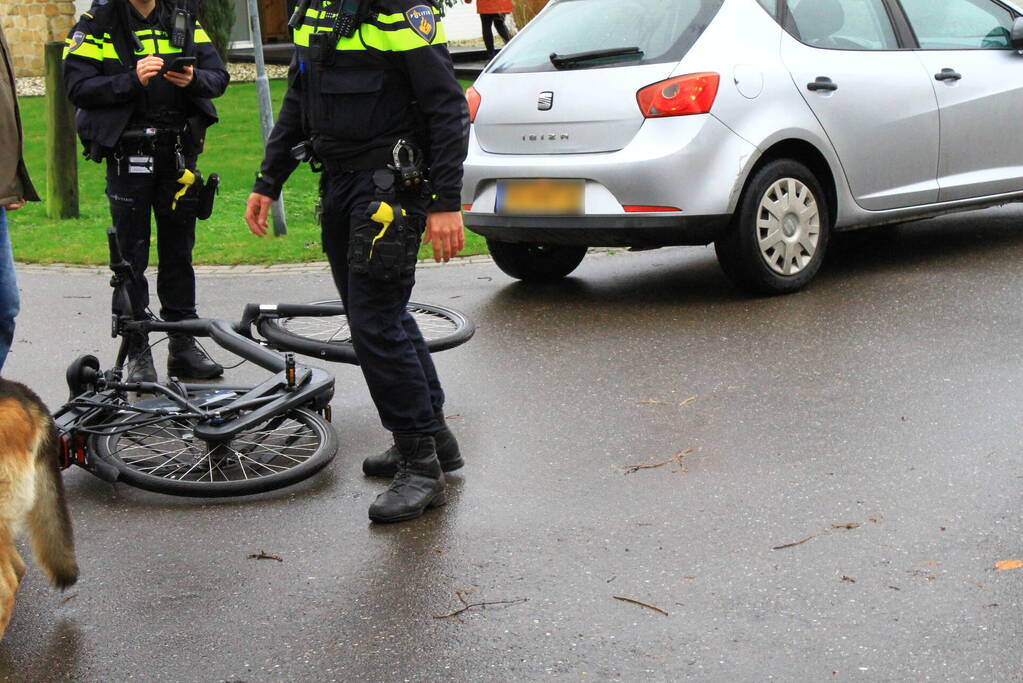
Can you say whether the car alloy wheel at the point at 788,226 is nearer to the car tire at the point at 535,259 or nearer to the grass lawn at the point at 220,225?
the car tire at the point at 535,259

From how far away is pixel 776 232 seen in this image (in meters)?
7.39

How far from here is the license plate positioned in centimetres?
724

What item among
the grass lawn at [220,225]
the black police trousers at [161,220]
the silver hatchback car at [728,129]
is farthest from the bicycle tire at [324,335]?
the grass lawn at [220,225]

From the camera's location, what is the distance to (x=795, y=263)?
755 cm

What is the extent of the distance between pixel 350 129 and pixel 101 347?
310cm

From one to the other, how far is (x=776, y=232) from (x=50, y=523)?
182 inches

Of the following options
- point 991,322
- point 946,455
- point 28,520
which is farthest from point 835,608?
point 991,322

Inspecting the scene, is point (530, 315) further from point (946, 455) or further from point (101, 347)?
point (946, 455)

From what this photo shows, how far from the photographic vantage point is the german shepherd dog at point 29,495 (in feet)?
11.6

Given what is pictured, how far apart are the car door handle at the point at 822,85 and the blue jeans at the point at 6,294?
14.0ft

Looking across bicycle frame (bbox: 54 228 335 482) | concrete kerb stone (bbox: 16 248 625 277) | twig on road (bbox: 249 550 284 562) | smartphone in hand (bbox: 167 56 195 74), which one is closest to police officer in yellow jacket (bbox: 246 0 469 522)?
twig on road (bbox: 249 550 284 562)

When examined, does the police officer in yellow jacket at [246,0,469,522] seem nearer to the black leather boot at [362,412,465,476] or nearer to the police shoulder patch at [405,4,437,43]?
the police shoulder patch at [405,4,437,43]

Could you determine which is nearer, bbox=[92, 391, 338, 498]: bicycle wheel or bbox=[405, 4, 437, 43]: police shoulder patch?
bbox=[405, 4, 437, 43]: police shoulder patch

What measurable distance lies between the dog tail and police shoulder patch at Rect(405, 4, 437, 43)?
5.35 feet
